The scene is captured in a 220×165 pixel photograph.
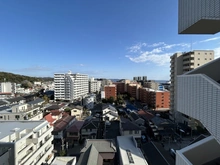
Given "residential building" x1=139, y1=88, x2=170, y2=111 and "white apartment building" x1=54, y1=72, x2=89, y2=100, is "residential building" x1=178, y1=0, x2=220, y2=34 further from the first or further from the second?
"white apartment building" x1=54, y1=72, x2=89, y2=100

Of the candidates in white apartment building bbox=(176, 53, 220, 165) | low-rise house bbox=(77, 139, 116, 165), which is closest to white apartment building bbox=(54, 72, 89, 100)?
low-rise house bbox=(77, 139, 116, 165)

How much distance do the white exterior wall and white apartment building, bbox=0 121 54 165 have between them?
8.78 m

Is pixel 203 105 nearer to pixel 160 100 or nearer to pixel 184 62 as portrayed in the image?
pixel 184 62

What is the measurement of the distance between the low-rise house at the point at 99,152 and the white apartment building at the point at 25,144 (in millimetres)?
3082

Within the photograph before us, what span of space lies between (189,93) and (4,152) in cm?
973

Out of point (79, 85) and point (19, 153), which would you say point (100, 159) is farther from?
point (79, 85)

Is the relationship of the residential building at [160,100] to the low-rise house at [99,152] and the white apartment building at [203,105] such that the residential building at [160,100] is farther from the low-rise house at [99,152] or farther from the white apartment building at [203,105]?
the white apartment building at [203,105]

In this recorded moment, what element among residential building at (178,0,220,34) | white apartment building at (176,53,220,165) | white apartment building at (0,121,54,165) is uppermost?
residential building at (178,0,220,34)

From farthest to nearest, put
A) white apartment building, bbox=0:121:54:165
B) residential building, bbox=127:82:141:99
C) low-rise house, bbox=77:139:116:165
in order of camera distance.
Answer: residential building, bbox=127:82:141:99, low-rise house, bbox=77:139:116:165, white apartment building, bbox=0:121:54:165

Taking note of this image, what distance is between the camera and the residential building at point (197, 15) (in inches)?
138

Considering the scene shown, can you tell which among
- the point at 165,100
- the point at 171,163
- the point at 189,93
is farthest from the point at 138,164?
the point at 165,100

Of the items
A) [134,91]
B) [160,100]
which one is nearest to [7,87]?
[134,91]

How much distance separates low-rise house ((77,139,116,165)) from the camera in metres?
11.3

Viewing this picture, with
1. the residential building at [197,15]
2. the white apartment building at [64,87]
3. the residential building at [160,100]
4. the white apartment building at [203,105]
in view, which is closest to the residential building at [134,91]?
the residential building at [160,100]
